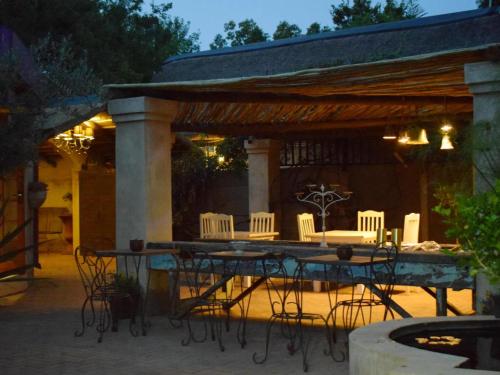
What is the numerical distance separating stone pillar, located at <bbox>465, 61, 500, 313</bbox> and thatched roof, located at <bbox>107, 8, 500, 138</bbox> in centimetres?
10

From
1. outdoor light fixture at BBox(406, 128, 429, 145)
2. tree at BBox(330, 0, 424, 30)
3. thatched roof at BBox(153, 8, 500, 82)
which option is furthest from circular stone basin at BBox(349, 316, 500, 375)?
tree at BBox(330, 0, 424, 30)

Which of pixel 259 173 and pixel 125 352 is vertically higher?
pixel 259 173

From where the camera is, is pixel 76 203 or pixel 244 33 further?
Result: pixel 244 33

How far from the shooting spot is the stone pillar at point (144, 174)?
339 inches

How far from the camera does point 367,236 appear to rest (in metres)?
10.2

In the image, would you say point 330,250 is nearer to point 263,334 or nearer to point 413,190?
point 263,334

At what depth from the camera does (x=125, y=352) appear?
6.89 m

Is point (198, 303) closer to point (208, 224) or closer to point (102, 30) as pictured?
point (208, 224)

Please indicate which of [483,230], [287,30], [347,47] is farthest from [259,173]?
[287,30]

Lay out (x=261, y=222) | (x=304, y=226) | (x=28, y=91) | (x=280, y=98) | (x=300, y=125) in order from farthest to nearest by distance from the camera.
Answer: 1. (x=261, y=222)
2. (x=300, y=125)
3. (x=304, y=226)
4. (x=280, y=98)
5. (x=28, y=91)

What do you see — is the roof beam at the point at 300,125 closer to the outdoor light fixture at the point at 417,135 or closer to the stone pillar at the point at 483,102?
the outdoor light fixture at the point at 417,135

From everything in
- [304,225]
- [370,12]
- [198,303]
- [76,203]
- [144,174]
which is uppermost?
[370,12]

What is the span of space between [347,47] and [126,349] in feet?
25.1

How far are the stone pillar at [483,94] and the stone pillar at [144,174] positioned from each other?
3532 mm
